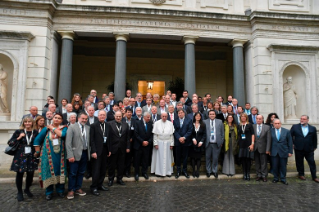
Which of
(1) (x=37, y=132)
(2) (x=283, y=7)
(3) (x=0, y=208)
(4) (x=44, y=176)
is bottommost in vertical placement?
(3) (x=0, y=208)

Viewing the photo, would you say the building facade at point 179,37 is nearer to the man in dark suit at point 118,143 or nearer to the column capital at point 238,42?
the column capital at point 238,42

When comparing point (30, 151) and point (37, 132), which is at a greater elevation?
point (37, 132)

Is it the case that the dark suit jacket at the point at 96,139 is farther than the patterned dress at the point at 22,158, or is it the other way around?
the dark suit jacket at the point at 96,139

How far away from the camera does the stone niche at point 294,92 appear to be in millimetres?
9914

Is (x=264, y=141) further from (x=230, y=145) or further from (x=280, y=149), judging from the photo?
(x=230, y=145)

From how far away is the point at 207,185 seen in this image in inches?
224

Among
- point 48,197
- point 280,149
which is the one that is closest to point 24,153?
point 48,197

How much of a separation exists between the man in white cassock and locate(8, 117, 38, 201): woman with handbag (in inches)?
124

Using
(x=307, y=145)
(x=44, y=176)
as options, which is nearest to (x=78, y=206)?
(x=44, y=176)

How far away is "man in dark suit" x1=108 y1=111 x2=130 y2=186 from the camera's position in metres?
5.41

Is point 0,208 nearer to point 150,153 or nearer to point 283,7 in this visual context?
point 150,153

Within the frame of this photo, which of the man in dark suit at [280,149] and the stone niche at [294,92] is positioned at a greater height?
the stone niche at [294,92]

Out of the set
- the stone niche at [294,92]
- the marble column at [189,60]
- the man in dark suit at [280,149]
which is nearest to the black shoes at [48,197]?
the man in dark suit at [280,149]

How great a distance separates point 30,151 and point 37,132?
1.46 feet
